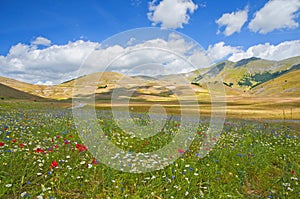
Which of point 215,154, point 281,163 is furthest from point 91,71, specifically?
point 281,163

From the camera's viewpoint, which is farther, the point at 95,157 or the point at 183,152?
the point at 183,152

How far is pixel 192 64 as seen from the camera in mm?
7703

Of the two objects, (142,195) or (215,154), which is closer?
(142,195)

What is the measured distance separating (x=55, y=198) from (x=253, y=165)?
5.62 meters

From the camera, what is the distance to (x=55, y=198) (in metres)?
4.52

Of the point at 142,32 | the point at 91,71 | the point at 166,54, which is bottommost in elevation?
the point at 91,71

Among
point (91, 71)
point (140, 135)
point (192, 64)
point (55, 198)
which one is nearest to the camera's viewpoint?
point (55, 198)

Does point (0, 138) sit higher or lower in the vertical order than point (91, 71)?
lower

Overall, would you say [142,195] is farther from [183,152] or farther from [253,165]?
[253,165]

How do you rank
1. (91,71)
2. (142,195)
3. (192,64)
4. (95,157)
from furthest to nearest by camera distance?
(192,64) → (91,71) → (95,157) → (142,195)

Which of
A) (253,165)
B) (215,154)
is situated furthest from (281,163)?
(215,154)

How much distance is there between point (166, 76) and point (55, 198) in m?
6.79

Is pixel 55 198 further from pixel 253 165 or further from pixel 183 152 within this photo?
pixel 253 165

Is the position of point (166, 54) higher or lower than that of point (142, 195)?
higher
